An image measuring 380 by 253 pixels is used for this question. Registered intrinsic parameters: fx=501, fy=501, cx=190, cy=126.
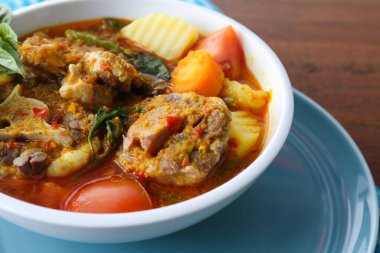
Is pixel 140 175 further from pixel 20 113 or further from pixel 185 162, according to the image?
pixel 20 113

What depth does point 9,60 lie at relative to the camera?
2066 millimetres

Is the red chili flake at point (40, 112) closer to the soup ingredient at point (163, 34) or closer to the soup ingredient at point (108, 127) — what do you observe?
the soup ingredient at point (108, 127)

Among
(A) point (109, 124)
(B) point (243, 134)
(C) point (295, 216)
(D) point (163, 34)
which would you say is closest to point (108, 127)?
(A) point (109, 124)

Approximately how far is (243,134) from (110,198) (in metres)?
0.64

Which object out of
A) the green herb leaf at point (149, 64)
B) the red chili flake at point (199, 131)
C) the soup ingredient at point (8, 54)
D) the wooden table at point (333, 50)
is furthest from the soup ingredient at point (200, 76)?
the wooden table at point (333, 50)

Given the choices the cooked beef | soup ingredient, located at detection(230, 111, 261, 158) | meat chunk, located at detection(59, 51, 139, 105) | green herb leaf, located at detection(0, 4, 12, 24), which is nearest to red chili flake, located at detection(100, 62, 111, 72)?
meat chunk, located at detection(59, 51, 139, 105)

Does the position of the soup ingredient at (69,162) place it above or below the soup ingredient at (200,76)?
below

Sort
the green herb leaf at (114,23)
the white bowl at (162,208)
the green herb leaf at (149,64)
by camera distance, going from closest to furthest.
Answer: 1. the white bowl at (162,208)
2. the green herb leaf at (149,64)
3. the green herb leaf at (114,23)

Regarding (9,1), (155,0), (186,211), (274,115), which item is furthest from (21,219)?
(9,1)

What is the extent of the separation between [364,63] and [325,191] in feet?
4.75

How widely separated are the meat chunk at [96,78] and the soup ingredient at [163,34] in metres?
0.46

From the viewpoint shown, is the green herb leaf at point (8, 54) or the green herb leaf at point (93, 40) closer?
the green herb leaf at point (8, 54)

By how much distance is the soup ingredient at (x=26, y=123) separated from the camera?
6.54 feet

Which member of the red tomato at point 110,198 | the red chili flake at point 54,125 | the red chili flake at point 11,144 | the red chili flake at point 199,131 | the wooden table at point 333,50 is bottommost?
the wooden table at point 333,50
